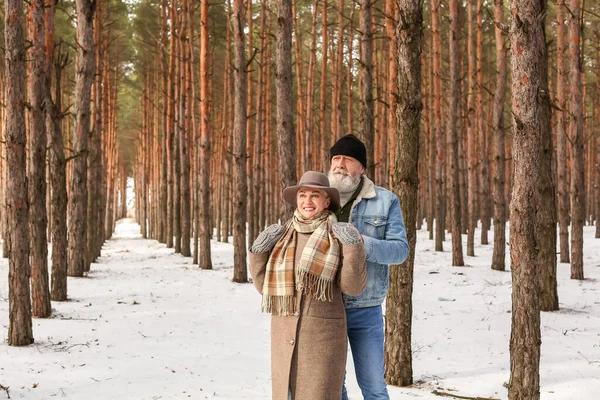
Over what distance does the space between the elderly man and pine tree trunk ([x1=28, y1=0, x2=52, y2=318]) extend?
18.9 feet

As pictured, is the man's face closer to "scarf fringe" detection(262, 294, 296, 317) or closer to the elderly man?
the elderly man

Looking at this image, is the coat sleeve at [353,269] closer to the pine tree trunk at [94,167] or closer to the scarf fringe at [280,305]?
the scarf fringe at [280,305]

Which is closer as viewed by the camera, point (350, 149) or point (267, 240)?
point (267, 240)

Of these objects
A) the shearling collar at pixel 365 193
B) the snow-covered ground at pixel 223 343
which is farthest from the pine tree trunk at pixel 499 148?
the shearling collar at pixel 365 193

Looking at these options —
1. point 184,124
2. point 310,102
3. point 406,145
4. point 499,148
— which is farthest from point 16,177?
point 310,102

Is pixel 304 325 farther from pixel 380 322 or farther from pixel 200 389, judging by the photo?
pixel 200 389

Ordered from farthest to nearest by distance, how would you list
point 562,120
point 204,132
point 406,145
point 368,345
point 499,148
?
1. point 204,132
2. point 499,148
3. point 562,120
4. point 406,145
5. point 368,345

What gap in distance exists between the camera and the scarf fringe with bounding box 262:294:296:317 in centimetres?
293

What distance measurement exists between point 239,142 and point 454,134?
584 cm

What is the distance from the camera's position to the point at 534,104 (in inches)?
166

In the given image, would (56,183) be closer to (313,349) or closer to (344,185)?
(344,185)

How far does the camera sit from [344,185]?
10.8 feet

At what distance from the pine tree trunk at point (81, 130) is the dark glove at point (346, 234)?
27.8 feet

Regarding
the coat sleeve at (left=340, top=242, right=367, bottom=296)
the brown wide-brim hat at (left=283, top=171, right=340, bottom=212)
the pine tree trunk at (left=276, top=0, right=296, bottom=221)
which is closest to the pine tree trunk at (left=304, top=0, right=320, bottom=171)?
the pine tree trunk at (left=276, top=0, right=296, bottom=221)
